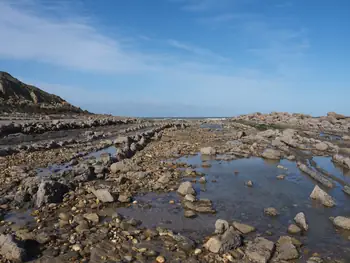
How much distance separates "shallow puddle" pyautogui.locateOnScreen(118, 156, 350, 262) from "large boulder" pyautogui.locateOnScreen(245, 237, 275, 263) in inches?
22.3

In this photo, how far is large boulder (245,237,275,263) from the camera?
543cm

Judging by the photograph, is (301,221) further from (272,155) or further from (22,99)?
(22,99)

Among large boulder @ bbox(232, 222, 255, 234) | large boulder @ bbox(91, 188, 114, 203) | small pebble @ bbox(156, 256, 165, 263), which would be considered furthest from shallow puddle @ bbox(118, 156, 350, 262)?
small pebble @ bbox(156, 256, 165, 263)

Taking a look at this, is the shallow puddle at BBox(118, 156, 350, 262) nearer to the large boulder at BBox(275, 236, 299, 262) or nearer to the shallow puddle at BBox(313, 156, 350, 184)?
the large boulder at BBox(275, 236, 299, 262)

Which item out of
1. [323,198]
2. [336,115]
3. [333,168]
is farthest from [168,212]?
[336,115]

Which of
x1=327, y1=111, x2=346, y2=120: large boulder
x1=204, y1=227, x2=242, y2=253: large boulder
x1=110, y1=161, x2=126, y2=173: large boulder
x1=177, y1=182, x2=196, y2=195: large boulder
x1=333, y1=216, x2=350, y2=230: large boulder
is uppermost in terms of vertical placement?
x1=327, y1=111, x2=346, y2=120: large boulder

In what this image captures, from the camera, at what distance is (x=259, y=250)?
18.6 feet

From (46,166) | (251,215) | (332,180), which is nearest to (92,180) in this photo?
(46,166)

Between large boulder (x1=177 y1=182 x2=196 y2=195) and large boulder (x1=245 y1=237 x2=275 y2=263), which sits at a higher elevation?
large boulder (x1=177 y1=182 x2=196 y2=195)

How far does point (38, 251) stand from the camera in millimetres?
5488

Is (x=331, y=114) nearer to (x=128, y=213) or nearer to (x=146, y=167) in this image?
(x=146, y=167)

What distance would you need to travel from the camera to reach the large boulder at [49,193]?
7797mm

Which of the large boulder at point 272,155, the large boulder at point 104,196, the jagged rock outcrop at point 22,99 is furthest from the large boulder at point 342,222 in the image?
the jagged rock outcrop at point 22,99

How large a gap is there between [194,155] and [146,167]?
5.09 meters
